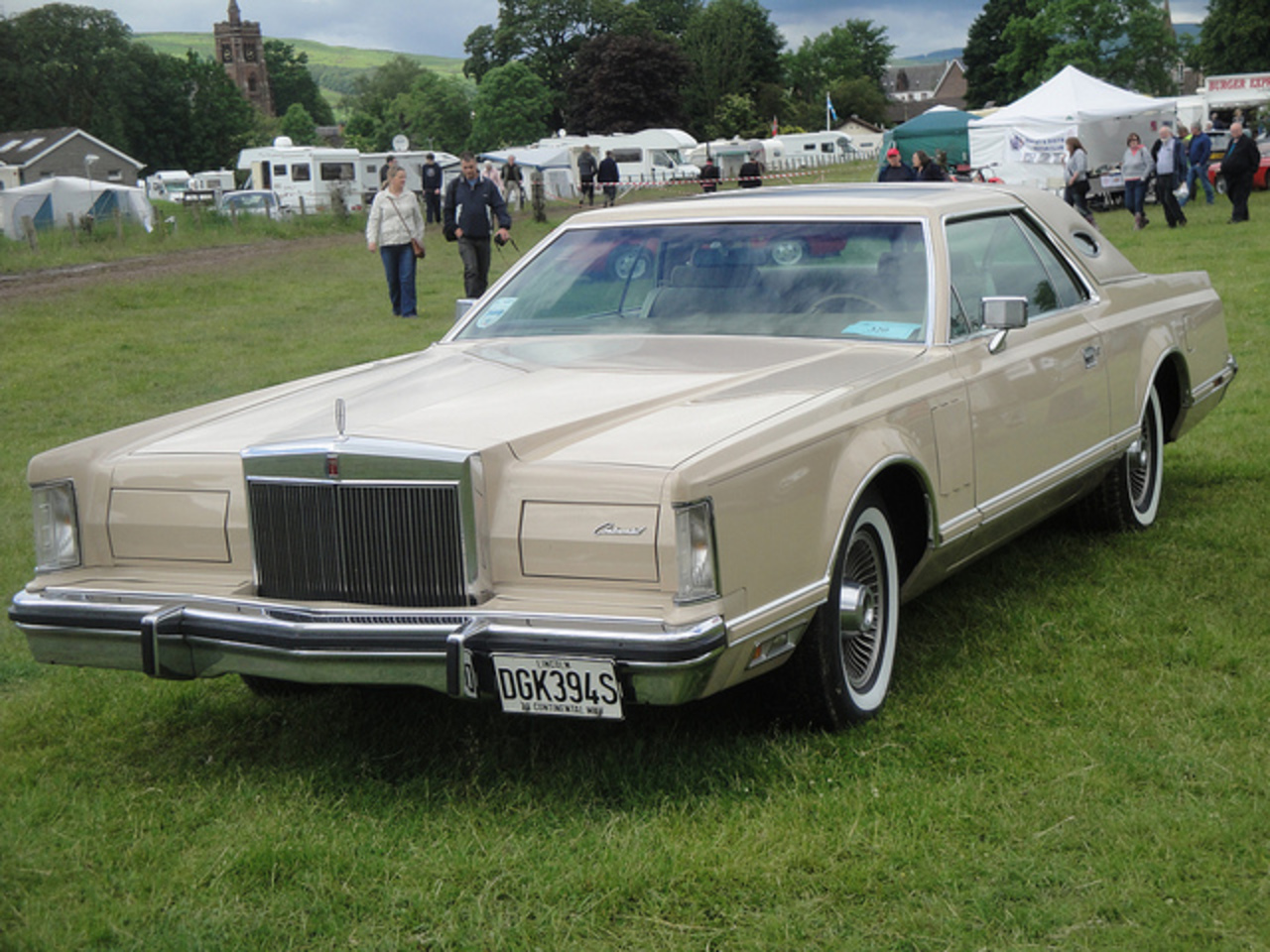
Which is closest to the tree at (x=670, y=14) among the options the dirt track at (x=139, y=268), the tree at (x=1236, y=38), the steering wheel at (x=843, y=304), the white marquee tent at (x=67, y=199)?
the tree at (x=1236, y=38)

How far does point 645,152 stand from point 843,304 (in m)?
66.1

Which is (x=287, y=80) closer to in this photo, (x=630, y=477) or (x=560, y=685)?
(x=630, y=477)

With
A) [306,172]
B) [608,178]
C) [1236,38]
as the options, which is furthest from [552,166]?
[1236,38]

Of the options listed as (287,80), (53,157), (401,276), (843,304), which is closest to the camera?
(843,304)

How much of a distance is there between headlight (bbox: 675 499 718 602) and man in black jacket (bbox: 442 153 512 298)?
12.7 m

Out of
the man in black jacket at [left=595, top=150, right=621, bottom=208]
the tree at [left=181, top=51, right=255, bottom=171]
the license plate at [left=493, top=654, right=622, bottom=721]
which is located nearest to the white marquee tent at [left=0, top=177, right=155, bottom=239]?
the man in black jacket at [left=595, top=150, right=621, bottom=208]

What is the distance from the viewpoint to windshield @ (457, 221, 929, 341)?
5.12 meters

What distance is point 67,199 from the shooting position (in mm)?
49188

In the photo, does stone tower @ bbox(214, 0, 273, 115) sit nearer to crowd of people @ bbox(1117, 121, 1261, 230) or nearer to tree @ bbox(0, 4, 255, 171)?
tree @ bbox(0, 4, 255, 171)

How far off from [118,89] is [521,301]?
Result: 9859 cm

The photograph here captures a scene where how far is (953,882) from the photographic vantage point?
11.0 feet

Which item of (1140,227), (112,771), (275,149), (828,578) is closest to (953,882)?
(828,578)

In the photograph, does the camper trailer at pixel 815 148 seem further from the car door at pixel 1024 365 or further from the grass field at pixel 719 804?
the grass field at pixel 719 804

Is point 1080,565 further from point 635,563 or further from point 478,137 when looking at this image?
point 478,137
